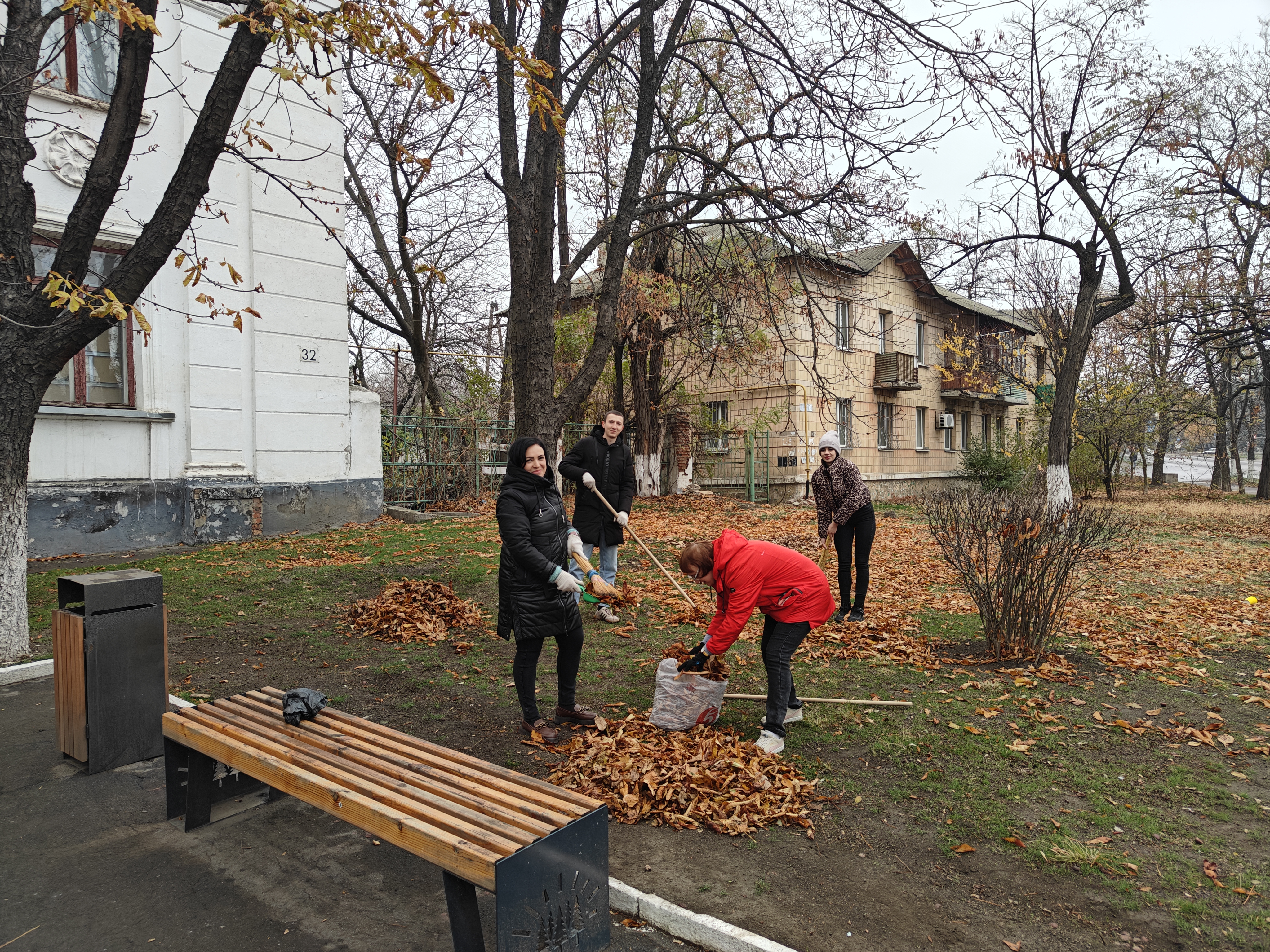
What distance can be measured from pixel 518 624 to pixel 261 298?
29.8 ft

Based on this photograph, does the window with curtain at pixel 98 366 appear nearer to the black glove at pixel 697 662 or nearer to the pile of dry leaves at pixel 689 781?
the pile of dry leaves at pixel 689 781

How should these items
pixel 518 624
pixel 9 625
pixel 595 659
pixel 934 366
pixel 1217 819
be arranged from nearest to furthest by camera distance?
pixel 1217 819 < pixel 518 624 < pixel 9 625 < pixel 595 659 < pixel 934 366

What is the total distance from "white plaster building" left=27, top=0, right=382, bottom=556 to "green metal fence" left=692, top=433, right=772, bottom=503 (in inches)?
464

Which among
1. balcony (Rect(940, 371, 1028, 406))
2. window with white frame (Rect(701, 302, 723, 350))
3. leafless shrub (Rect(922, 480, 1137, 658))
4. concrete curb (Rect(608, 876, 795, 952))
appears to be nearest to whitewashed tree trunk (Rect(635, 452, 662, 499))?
window with white frame (Rect(701, 302, 723, 350))

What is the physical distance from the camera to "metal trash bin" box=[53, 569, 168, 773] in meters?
4.10

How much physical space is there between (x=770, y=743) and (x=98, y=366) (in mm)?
9904

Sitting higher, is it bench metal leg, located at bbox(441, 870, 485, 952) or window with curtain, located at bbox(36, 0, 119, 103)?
window with curtain, located at bbox(36, 0, 119, 103)

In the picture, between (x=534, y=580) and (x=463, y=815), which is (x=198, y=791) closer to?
(x=463, y=815)

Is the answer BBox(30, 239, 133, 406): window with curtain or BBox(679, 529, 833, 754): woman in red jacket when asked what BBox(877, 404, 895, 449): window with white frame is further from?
BBox(679, 529, 833, 754): woman in red jacket

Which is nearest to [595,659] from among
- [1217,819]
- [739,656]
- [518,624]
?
[739,656]

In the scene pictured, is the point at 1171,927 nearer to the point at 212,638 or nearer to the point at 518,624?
the point at 518,624

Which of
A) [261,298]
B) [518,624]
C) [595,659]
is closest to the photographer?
[518,624]

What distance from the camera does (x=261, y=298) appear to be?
1136 centimetres

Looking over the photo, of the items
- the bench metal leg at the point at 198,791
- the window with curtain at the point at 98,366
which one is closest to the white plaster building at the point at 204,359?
the window with curtain at the point at 98,366
